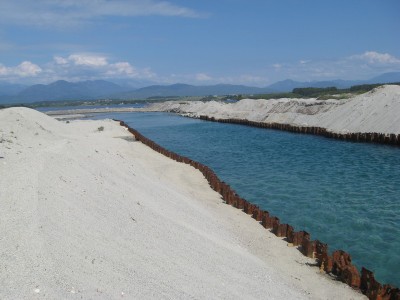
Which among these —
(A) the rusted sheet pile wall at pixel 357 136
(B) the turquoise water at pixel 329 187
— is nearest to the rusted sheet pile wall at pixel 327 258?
(B) the turquoise water at pixel 329 187

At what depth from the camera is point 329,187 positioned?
22828 mm

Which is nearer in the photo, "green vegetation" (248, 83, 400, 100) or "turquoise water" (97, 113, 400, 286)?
"turquoise water" (97, 113, 400, 286)

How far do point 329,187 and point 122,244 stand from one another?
1601 cm

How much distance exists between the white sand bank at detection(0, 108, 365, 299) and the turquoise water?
274 cm

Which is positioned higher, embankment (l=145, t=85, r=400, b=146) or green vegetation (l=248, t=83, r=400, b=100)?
green vegetation (l=248, t=83, r=400, b=100)

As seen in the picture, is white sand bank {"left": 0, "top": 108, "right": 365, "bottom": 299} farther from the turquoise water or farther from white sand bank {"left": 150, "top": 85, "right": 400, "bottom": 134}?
white sand bank {"left": 150, "top": 85, "right": 400, "bottom": 134}

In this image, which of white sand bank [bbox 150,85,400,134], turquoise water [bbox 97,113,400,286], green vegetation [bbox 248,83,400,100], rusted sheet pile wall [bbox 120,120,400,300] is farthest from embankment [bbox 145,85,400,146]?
rusted sheet pile wall [bbox 120,120,400,300]

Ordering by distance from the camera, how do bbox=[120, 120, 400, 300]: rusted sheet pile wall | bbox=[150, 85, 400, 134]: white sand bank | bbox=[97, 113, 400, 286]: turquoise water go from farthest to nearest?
bbox=[150, 85, 400, 134]: white sand bank
bbox=[97, 113, 400, 286]: turquoise water
bbox=[120, 120, 400, 300]: rusted sheet pile wall

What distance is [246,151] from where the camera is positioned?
3859 centimetres

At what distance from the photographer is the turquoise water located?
15.0m

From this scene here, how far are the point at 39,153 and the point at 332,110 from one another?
158 feet

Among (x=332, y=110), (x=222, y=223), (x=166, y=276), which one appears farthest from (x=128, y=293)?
(x=332, y=110)

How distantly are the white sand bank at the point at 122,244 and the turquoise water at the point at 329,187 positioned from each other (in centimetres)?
274

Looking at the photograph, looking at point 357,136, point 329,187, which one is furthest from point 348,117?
point 329,187
